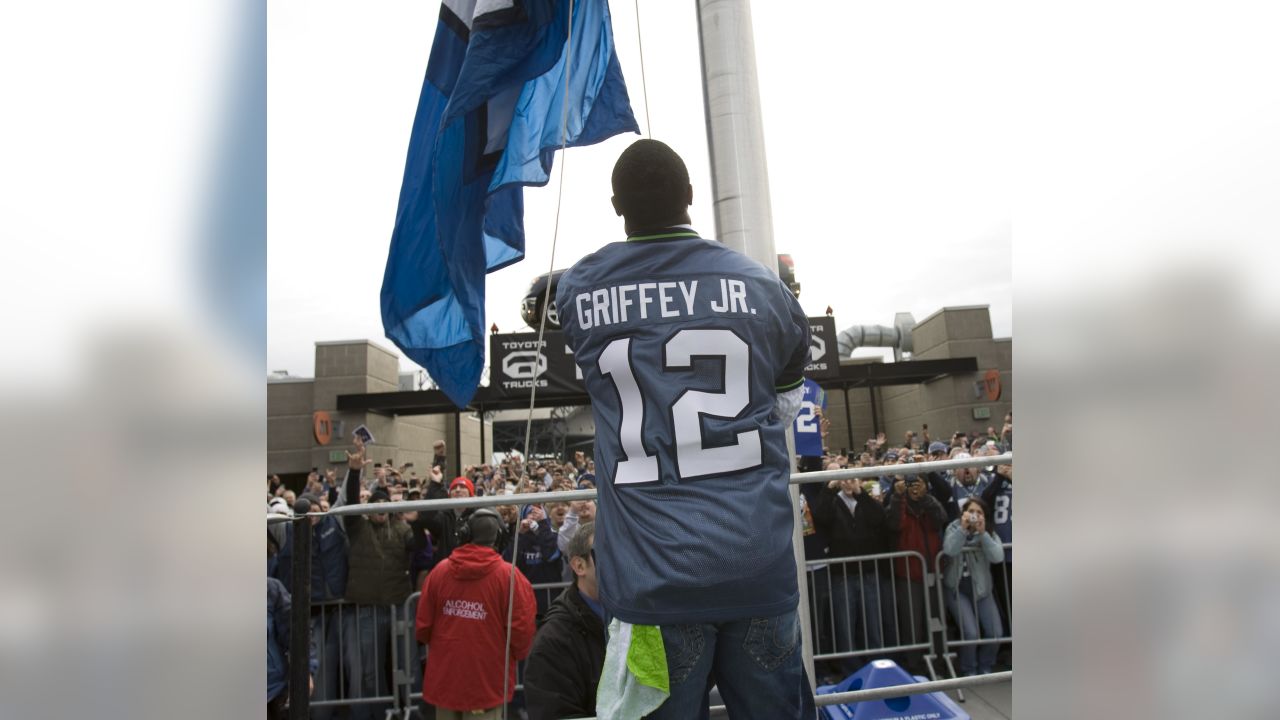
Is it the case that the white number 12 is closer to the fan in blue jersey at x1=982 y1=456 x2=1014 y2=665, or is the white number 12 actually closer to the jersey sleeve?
the jersey sleeve

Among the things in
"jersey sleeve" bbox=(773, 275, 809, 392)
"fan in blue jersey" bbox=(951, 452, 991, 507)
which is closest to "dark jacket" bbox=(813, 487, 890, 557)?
"fan in blue jersey" bbox=(951, 452, 991, 507)

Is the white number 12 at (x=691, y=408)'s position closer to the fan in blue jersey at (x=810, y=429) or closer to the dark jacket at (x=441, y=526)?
the fan in blue jersey at (x=810, y=429)

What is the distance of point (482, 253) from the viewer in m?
3.08

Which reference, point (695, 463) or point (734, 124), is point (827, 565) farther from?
point (695, 463)

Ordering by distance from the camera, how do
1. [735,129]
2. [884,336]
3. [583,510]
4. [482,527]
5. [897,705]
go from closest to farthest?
1. [735,129]
2. [897,705]
3. [482,527]
4. [583,510]
5. [884,336]

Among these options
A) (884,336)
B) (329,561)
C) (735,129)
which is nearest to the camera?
(735,129)

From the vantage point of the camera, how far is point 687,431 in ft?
5.52

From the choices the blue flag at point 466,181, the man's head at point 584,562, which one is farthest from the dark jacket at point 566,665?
the blue flag at point 466,181

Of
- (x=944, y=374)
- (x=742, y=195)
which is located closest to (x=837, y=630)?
(x=742, y=195)

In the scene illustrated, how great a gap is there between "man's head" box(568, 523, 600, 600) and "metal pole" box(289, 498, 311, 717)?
1216 mm

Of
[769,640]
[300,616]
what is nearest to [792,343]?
[769,640]

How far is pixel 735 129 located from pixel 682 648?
2142mm

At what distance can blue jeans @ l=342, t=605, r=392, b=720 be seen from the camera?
20.5 feet
